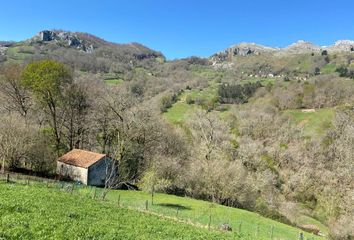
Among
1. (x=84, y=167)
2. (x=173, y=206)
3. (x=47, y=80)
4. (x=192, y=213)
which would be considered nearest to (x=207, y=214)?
(x=192, y=213)

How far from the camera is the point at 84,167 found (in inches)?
2366

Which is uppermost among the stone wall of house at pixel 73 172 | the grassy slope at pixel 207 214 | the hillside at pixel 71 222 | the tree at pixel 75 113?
the tree at pixel 75 113

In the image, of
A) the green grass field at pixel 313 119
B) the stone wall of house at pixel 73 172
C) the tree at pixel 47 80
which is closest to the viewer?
the stone wall of house at pixel 73 172

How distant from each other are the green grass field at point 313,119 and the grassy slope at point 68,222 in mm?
102667

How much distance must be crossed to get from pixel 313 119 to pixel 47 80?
10236cm

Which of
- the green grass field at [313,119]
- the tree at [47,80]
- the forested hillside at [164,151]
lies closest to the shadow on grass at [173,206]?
Answer: the forested hillside at [164,151]

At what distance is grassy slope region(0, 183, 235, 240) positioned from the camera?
1886cm

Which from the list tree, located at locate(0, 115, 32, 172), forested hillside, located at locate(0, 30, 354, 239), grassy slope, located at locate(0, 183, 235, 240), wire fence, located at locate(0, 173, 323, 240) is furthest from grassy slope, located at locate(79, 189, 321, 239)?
tree, located at locate(0, 115, 32, 172)

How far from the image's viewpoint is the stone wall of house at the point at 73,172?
6038 cm

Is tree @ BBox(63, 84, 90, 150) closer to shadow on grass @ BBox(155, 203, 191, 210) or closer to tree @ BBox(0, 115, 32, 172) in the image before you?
tree @ BBox(0, 115, 32, 172)

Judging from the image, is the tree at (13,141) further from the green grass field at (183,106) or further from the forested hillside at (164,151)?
the green grass field at (183,106)

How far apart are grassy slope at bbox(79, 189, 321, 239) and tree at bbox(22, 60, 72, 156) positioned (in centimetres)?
2261

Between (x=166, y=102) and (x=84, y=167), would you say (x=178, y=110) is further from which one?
(x=84, y=167)

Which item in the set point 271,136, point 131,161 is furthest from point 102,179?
point 271,136
